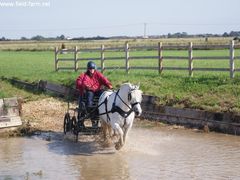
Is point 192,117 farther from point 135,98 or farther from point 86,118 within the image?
point 135,98

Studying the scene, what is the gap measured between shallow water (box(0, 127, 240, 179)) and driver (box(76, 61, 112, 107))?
4.43 feet

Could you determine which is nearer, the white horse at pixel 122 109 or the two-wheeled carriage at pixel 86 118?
the white horse at pixel 122 109

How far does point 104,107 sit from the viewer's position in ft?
45.6

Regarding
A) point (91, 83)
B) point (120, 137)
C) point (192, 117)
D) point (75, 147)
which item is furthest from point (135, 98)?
point (192, 117)

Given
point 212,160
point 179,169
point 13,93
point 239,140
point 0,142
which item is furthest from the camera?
point 13,93

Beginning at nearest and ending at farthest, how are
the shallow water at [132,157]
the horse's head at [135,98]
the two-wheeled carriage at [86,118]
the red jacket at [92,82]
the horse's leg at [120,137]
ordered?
1. the shallow water at [132,157]
2. the horse's head at [135,98]
3. the horse's leg at [120,137]
4. the two-wheeled carriage at [86,118]
5. the red jacket at [92,82]

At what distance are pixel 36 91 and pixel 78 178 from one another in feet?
50.8

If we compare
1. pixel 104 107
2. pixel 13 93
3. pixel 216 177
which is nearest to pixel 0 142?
pixel 104 107

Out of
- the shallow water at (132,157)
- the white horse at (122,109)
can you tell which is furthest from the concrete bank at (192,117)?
the white horse at (122,109)

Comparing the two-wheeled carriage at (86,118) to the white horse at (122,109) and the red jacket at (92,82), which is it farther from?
the white horse at (122,109)

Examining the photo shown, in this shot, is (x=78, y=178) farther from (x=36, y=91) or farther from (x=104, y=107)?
(x=36, y=91)

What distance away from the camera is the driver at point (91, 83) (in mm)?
14742

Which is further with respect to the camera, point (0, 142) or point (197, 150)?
point (0, 142)

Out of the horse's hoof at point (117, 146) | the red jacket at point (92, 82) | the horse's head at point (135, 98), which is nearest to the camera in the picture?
the horse's head at point (135, 98)
